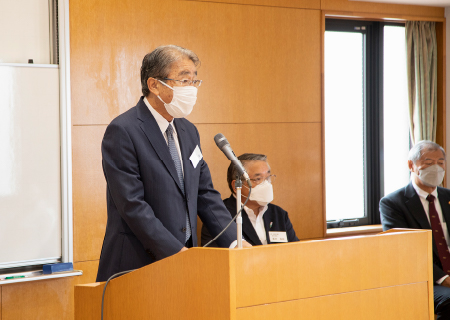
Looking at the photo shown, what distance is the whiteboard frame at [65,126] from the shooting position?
11.2ft

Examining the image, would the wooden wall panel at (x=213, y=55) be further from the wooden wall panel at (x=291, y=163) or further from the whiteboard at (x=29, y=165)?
the whiteboard at (x=29, y=165)

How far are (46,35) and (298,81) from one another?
2.05 m

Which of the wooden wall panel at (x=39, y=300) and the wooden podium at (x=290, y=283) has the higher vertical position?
the wooden podium at (x=290, y=283)

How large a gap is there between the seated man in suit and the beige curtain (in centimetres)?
92

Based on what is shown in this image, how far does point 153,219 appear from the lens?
2.13 metres

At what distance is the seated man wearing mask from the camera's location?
11.6 ft

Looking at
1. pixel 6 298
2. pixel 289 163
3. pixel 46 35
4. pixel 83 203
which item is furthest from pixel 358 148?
pixel 6 298

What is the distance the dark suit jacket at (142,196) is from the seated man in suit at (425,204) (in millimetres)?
1959

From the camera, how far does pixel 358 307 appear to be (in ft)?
5.74

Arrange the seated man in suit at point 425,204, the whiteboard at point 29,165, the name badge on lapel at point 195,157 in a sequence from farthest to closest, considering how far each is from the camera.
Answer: the seated man in suit at point 425,204, the whiteboard at point 29,165, the name badge on lapel at point 195,157

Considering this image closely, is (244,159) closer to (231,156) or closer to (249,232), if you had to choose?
(249,232)

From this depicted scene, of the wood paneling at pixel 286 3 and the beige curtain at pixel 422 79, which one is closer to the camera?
the wood paneling at pixel 286 3

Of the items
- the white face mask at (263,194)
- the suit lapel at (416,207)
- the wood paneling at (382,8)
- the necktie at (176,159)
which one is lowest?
the suit lapel at (416,207)

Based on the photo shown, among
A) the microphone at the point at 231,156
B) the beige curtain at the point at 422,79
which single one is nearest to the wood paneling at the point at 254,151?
the beige curtain at the point at 422,79
